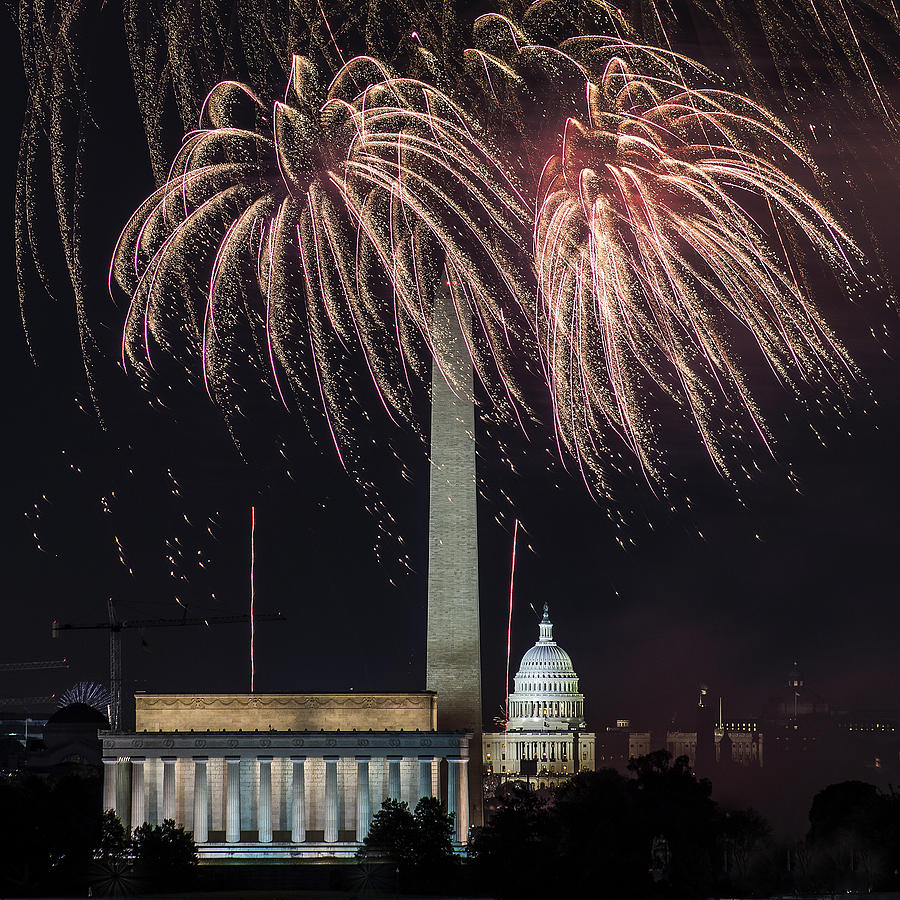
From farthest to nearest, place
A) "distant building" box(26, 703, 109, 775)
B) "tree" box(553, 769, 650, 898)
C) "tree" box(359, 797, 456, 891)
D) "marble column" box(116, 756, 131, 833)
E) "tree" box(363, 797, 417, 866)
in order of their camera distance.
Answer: "distant building" box(26, 703, 109, 775), "marble column" box(116, 756, 131, 833), "tree" box(363, 797, 417, 866), "tree" box(359, 797, 456, 891), "tree" box(553, 769, 650, 898)

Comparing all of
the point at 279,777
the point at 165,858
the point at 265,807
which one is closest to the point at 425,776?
the point at 279,777

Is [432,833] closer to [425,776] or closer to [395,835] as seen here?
[395,835]

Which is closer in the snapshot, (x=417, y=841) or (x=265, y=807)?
(x=417, y=841)

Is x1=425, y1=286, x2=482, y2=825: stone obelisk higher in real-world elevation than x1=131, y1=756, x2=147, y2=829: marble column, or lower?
higher

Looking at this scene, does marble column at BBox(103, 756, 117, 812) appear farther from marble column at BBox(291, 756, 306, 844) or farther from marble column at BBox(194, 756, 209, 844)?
marble column at BBox(291, 756, 306, 844)

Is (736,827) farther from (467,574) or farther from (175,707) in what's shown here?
(175,707)

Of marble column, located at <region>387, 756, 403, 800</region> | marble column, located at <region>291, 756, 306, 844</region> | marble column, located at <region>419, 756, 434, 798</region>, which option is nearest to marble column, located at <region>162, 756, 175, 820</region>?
marble column, located at <region>291, 756, 306, 844</region>
